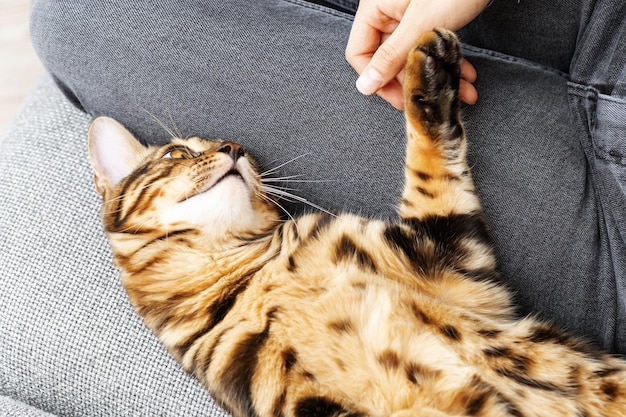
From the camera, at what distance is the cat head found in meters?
1.24

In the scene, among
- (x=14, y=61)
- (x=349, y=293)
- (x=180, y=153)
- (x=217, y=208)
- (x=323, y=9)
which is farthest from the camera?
(x=14, y=61)

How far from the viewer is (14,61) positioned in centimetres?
245

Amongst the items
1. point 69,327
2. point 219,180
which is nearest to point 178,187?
point 219,180

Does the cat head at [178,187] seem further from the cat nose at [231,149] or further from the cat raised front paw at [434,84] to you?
the cat raised front paw at [434,84]

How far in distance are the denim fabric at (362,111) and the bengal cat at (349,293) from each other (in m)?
0.07

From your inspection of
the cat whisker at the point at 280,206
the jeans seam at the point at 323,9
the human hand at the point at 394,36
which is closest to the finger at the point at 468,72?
the human hand at the point at 394,36

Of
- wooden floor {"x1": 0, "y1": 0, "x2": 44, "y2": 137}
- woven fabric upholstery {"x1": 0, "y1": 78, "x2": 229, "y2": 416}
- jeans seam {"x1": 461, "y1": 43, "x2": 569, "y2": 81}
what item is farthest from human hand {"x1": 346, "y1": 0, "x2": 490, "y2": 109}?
wooden floor {"x1": 0, "y1": 0, "x2": 44, "y2": 137}

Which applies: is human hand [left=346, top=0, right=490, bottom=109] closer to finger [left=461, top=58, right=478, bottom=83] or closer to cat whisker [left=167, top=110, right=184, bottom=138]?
finger [left=461, top=58, right=478, bottom=83]

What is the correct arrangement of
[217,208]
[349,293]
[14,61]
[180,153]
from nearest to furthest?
1. [349,293]
2. [217,208]
3. [180,153]
4. [14,61]

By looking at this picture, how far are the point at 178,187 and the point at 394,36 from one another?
58 cm

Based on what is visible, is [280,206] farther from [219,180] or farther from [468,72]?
[468,72]

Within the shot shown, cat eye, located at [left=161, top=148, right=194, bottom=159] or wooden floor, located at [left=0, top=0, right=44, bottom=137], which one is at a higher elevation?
cat eye, located at [left=161, top=148, right=194, bottom=159]

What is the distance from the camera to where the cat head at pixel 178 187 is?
1239 millimetres

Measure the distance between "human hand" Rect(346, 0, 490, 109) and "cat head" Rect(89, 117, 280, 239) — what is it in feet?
1.15
